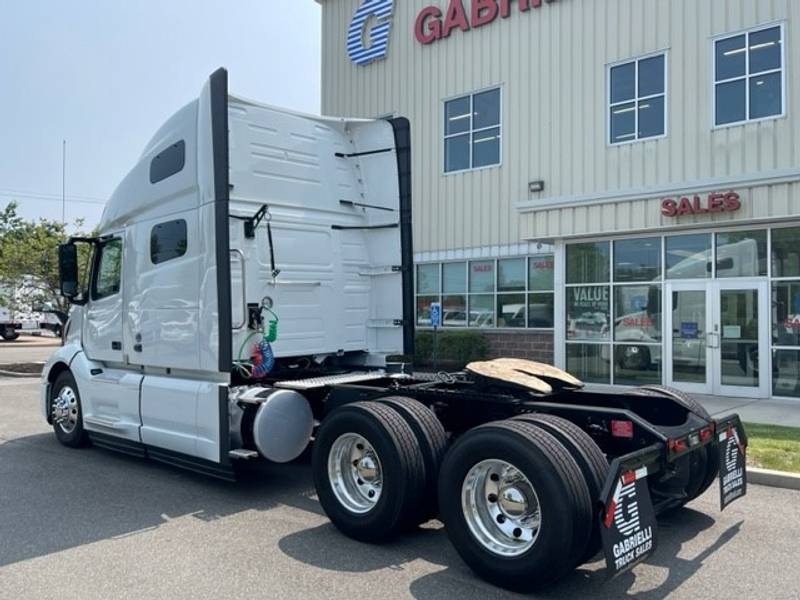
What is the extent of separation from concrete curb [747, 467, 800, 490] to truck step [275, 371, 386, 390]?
3.68m

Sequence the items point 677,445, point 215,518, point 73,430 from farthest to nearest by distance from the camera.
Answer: point 73,430 < point 215,518 < point 677,445

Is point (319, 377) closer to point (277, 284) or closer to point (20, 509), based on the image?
point (277, 284)

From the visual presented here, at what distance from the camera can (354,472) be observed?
5.32m

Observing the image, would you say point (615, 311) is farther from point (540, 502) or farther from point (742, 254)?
point (540, 502)

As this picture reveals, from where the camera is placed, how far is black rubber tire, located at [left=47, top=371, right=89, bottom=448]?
801 centimetres

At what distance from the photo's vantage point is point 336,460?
5344 mm

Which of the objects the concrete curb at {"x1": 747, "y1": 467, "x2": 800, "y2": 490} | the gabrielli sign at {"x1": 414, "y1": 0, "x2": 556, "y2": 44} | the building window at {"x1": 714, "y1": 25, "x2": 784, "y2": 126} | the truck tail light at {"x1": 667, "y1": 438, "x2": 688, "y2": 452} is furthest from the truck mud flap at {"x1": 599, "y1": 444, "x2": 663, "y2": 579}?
the gabrielli sign at {"x1": 414, "y1": 0, "x2": 556, "y2": 44}

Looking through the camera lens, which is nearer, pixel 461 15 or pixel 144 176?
pixel 144 176

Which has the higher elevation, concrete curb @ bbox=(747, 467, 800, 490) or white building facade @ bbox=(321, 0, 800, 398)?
white building facade @ bbox=(321, 0, 800, 398)

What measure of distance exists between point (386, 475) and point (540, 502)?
4.08ft

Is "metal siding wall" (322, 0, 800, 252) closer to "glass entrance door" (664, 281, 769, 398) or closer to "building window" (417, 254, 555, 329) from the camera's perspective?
"building window" (417, 254, 555, 329)

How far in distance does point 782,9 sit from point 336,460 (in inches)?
488

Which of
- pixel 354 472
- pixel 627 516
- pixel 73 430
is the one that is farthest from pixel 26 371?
pixel 627 516

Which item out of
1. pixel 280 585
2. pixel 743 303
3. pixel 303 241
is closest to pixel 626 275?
pixel 743 303
